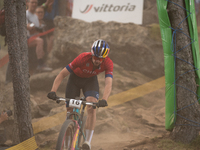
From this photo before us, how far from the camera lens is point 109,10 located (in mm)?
5637

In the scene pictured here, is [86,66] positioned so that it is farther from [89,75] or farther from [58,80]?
[58,80]

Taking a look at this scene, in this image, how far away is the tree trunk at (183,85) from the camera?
3469 millimetres

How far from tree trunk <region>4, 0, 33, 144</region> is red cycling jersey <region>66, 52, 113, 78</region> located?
0.72 meters

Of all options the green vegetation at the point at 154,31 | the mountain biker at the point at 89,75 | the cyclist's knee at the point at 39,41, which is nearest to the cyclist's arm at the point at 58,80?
the mountain biker at the point at 89,75

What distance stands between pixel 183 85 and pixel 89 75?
1730mm

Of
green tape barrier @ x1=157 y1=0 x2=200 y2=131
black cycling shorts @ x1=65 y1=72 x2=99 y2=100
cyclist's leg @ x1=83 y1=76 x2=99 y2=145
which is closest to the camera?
cyclist's leg @ x1=83 y1=76 x2=99 y2=145

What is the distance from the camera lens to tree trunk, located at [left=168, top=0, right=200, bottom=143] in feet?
11.4

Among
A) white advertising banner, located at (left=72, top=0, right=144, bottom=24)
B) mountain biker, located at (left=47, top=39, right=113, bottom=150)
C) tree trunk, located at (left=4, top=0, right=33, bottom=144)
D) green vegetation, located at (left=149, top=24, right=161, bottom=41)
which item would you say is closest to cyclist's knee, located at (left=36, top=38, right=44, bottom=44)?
white advertising banner, located at (left=72, top=0, right=144, bottom=24)

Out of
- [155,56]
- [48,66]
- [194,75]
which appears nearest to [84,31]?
[48,66]

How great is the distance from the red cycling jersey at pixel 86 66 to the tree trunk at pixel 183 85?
1.35 meters

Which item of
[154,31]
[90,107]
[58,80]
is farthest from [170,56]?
[154,31]

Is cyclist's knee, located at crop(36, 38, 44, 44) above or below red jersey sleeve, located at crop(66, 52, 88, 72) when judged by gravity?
above

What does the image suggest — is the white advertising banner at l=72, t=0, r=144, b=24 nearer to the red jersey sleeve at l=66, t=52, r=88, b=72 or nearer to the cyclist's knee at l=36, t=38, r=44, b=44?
the cyclist's knee at l=36, t=38, r=44, b=44

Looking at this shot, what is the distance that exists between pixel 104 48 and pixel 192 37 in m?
1.78
